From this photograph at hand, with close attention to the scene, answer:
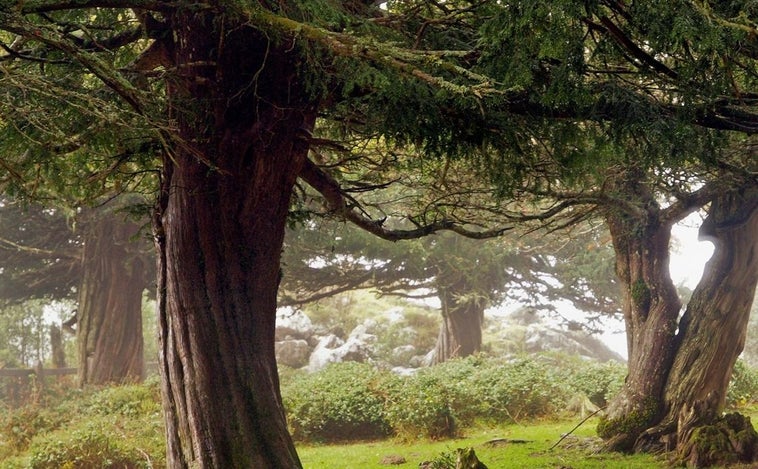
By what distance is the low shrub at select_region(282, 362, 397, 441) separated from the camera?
13.6 metres

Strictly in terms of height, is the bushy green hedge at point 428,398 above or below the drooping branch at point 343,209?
below

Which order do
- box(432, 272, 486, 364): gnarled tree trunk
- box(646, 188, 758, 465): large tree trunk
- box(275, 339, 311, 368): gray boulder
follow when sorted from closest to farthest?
box(646, 188, 758, 465): large tree trunk < box(432, 272, 486, 364): gnarled tree trunk < box(275, 339, 311, 368): gray boulder

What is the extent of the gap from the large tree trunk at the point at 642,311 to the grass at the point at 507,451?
1.70ft

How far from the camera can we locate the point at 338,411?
13773 millimetres

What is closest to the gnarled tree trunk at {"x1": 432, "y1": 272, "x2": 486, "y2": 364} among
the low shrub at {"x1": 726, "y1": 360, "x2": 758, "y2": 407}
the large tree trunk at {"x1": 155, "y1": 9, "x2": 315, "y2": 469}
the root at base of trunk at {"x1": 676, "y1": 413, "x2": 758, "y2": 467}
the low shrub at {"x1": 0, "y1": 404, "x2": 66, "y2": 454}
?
the low shrub at {"x1": 726, "y1": 360, "x2": 758, "y2": 407}

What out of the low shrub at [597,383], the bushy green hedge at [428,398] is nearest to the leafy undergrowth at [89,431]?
the bushy green hedge at [428,398]

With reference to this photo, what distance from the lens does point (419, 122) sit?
560 centimetres

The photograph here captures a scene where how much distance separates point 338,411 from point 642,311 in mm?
6225

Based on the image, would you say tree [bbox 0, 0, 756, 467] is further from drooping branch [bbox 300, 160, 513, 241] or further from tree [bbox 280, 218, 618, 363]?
tree [bbox 280, 218, 618, 363]

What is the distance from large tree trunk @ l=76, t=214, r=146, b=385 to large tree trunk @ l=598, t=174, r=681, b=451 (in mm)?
12640

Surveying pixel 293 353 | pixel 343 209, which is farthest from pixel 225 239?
pixel 293 353

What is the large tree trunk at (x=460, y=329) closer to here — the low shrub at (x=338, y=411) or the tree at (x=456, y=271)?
the tree at (x=456, y=271)

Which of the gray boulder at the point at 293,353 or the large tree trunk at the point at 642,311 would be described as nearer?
the large tree trunk at the point at 642,311

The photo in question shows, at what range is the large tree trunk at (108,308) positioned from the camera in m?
18.2
